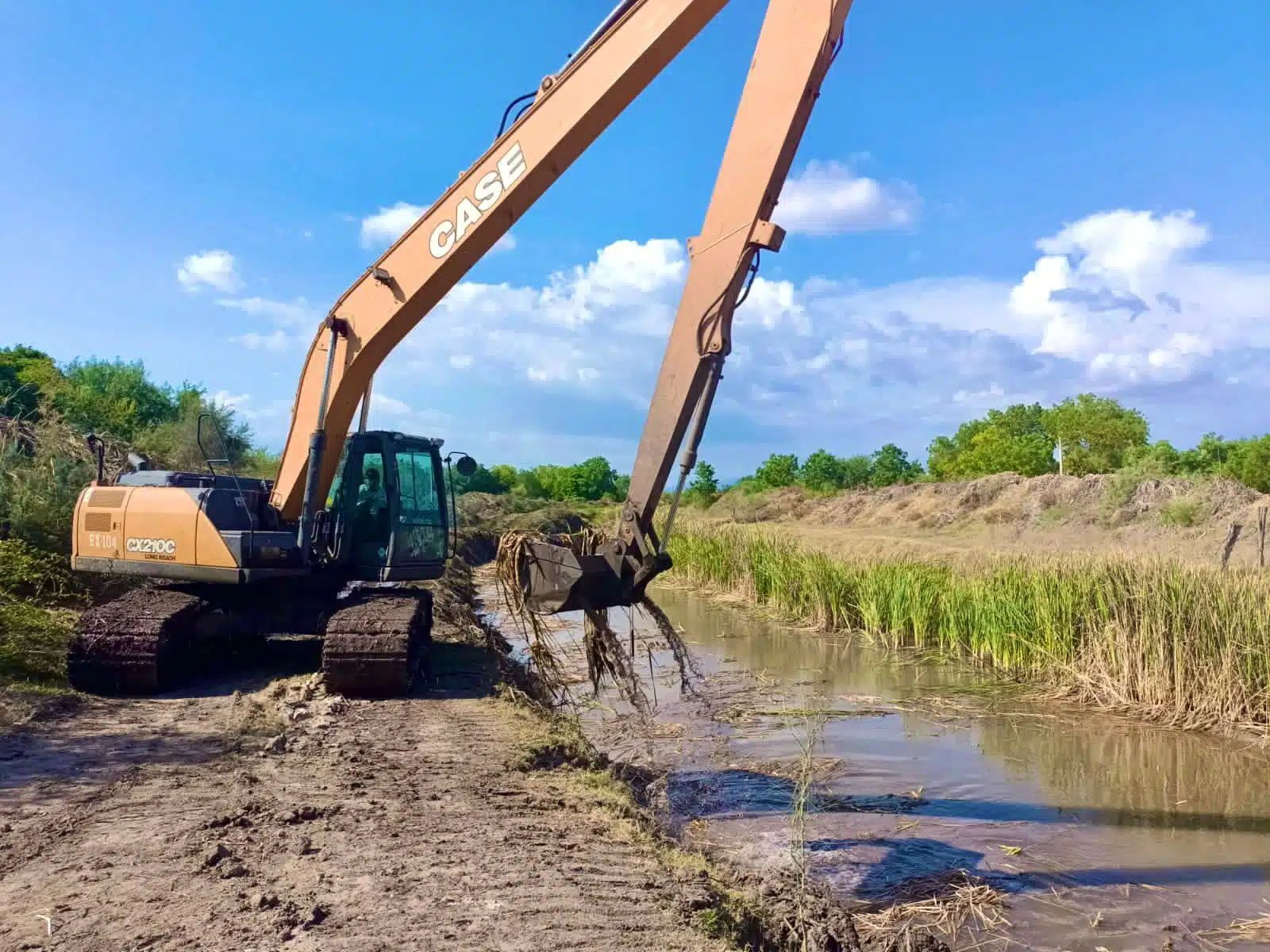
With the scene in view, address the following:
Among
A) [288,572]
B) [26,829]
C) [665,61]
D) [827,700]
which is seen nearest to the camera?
[26,829]

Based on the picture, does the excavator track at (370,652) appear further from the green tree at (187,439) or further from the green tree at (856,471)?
the green tree at (856,471)

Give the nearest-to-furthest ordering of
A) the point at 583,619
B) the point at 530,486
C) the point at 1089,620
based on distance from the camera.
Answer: the point at 583,619 < the point at 1089,620 < the point at 530,486

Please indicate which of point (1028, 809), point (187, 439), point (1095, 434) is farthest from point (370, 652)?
point (1095, 434)

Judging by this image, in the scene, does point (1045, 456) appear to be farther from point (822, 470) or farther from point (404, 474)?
point (404, 474)

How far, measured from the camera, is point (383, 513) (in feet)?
28.6

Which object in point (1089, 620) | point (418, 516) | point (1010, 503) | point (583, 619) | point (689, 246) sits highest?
point (1010, 503)

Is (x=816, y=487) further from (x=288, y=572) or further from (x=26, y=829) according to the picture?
(x=26, y=829)

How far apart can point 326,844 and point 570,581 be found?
1.61 metres

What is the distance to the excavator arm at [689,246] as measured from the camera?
4.78 metres

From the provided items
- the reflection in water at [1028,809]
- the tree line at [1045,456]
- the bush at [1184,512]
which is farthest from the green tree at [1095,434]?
the reflection in water at [1028,809]

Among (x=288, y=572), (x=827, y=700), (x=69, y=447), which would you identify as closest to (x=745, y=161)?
(x=288, y=572)

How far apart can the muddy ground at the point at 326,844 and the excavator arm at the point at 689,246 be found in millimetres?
1187

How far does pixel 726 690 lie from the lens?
10.1 metres

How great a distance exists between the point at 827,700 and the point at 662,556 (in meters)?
5.36
